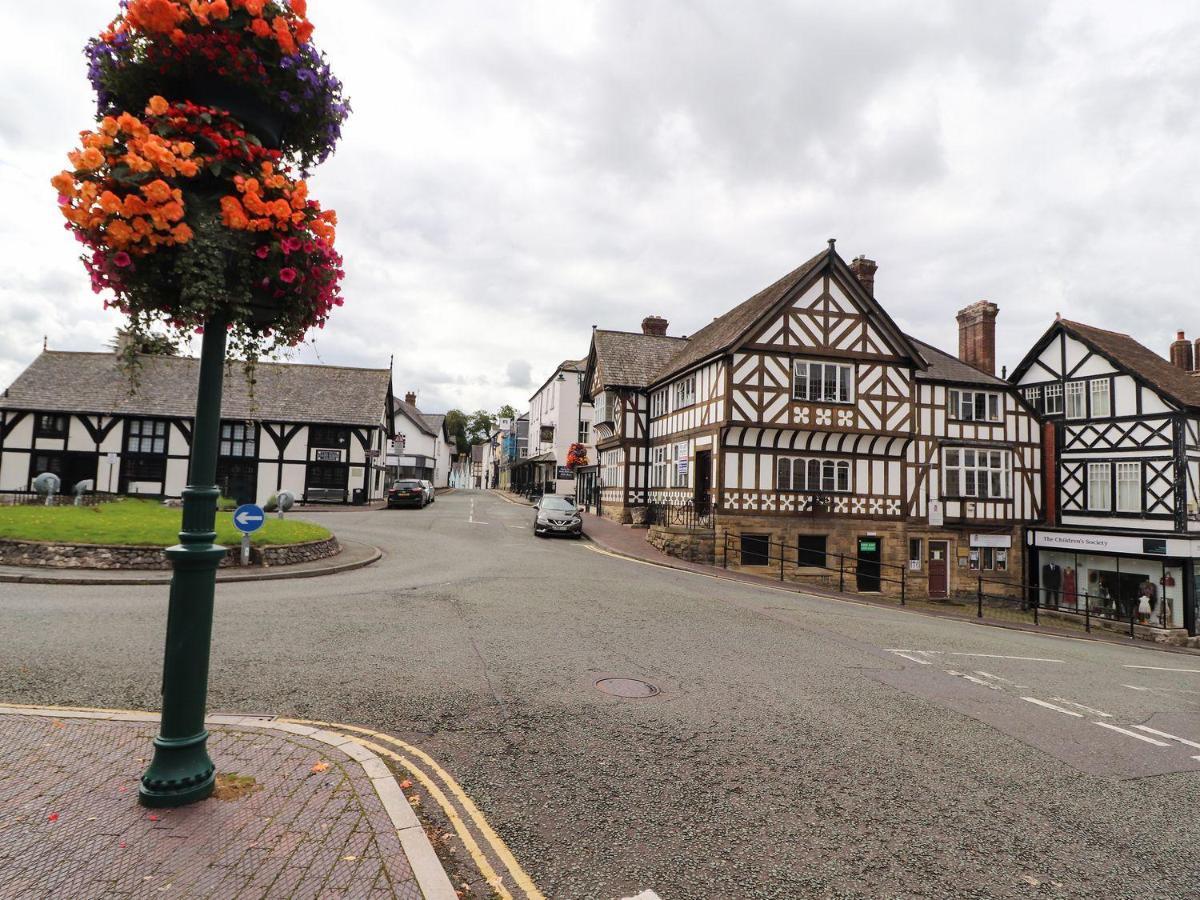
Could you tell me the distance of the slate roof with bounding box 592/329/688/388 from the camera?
32.6 meters

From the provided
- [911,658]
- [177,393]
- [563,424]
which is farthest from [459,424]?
[911,658]

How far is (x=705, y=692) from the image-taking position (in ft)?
23.9

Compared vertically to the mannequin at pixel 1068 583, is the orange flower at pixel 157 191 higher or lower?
higher

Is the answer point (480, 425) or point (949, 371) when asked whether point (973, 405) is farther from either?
point (480, 425)

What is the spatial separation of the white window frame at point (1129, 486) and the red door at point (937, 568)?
24.7ft

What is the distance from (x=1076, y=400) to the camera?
29391mm

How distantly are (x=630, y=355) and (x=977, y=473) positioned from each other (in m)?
17.9

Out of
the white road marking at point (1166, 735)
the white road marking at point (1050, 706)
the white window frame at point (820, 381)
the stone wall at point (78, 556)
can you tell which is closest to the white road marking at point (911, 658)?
the white road marking at point (1050, 706)

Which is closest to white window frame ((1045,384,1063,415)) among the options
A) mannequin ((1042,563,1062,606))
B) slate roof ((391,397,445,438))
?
mannequin ((1042,563,1062,606))

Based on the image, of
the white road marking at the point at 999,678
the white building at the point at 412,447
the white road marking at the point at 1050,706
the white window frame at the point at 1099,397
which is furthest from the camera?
the white building at the point at 412,447

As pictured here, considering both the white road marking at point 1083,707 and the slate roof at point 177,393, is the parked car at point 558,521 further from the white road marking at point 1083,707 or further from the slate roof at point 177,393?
the white road marking at point 1083,707

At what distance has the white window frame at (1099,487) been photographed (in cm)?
2791

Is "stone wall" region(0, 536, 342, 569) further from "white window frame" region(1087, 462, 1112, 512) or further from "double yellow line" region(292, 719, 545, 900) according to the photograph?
"white window frame" region(1087, 462, 1112, 512)

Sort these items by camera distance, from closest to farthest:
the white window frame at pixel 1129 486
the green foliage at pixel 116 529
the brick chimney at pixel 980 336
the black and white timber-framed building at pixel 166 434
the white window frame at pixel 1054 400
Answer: the green foliage at pixel 116 529, the white window frame at pixel 1129 486, the white window frame at pixel 1054 400, the brick chimney at pixel 980 336, the black and white timber-framed building at pixel 166 434
